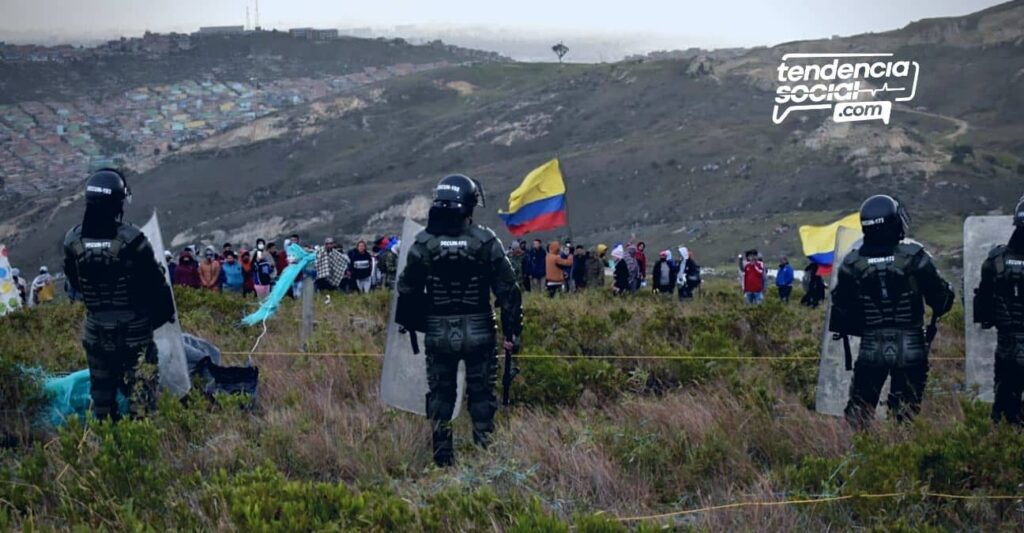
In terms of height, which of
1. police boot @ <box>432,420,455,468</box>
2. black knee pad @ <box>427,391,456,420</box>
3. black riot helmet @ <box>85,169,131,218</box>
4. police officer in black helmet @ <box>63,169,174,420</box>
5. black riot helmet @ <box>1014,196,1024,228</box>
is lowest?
police boot @ <box>432,420,455,468</box>

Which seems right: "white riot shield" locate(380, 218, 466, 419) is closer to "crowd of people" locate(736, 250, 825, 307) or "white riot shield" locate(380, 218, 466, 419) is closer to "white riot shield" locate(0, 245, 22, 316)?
"white riot shield" locate(0, 245, 22, 316)

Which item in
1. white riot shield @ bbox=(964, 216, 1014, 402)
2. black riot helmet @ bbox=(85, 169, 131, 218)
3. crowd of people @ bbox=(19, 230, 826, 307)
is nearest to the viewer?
black riot helmet @ bbox=(85, 169, 131, 218)

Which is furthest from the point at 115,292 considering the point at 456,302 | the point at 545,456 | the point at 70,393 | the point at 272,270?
the point at 272,270

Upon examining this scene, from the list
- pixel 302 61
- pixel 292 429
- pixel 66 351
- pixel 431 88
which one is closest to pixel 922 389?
pixel 292 429

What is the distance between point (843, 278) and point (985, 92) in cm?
6691

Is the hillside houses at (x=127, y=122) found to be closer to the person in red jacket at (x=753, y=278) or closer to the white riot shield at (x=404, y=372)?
the person in red jacket at (x=753, y=278)

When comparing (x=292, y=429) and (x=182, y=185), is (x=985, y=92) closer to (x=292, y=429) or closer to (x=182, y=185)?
(x=182, y=185)

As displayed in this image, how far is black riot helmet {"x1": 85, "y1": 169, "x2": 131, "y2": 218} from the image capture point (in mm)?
6684

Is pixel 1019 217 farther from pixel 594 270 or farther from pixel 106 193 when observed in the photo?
pixel 594 270

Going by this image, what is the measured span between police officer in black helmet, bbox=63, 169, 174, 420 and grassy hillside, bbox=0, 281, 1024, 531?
19.8 inches

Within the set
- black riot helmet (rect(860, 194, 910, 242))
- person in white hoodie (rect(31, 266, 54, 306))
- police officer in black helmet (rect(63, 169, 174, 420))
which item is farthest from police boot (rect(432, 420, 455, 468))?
person in white hoodie (rect(31, 266, 54, 306))

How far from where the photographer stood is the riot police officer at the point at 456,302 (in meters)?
6.55

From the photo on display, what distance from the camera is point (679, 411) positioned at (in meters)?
6.75

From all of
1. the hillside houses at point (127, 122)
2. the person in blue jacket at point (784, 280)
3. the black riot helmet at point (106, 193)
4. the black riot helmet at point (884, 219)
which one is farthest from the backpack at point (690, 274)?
the hillside houses at point (127, 122)
